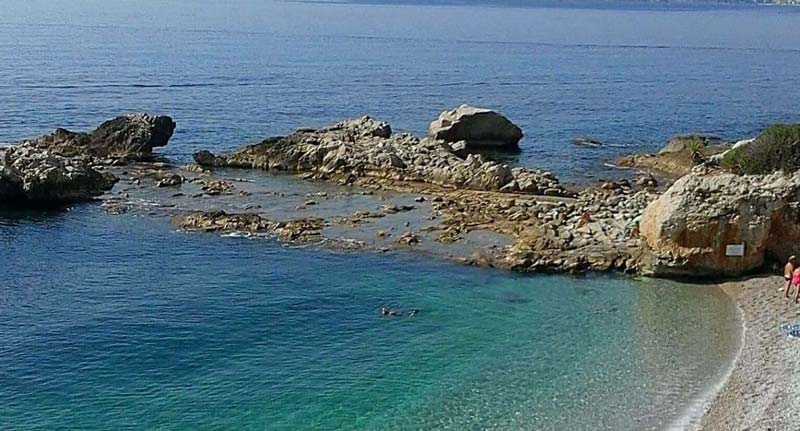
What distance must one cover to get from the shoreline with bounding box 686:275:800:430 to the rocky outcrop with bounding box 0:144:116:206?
3867 centimetres

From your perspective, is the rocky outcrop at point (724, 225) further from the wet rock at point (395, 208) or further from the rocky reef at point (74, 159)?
the rocky reef at point (74, 159)

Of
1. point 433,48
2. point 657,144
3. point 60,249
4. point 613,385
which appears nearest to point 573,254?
point 613,385

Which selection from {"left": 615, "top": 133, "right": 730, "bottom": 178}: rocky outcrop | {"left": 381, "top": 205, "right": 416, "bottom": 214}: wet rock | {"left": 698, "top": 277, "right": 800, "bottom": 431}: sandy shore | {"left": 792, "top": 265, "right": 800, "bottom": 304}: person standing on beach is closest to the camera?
{"left": 698, "top": 277, "right": 800, "bottom": 431}: sandy shore

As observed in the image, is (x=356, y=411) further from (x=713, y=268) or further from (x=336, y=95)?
(x=336, y=95)

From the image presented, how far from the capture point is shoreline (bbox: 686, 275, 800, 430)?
25.9 m

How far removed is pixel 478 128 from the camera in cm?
7594

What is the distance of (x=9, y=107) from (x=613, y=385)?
75586 millimetres

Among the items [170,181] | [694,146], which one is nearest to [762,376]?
[170,181]

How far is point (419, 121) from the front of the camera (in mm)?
89125

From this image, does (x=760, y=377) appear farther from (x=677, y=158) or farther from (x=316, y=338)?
(x=677, y=158)

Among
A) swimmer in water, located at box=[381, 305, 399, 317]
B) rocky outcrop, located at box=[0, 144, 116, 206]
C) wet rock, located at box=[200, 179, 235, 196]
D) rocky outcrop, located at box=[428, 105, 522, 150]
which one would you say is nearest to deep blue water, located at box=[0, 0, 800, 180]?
rocky outcrop, located at box=[428, 105, 522, 150]

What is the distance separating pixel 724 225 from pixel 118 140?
46939 mm

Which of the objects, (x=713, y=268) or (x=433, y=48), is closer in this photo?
(x=713, y=268)

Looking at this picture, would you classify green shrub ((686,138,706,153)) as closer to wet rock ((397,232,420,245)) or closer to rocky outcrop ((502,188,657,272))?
rocky outcrop ((502,188,657,272))
